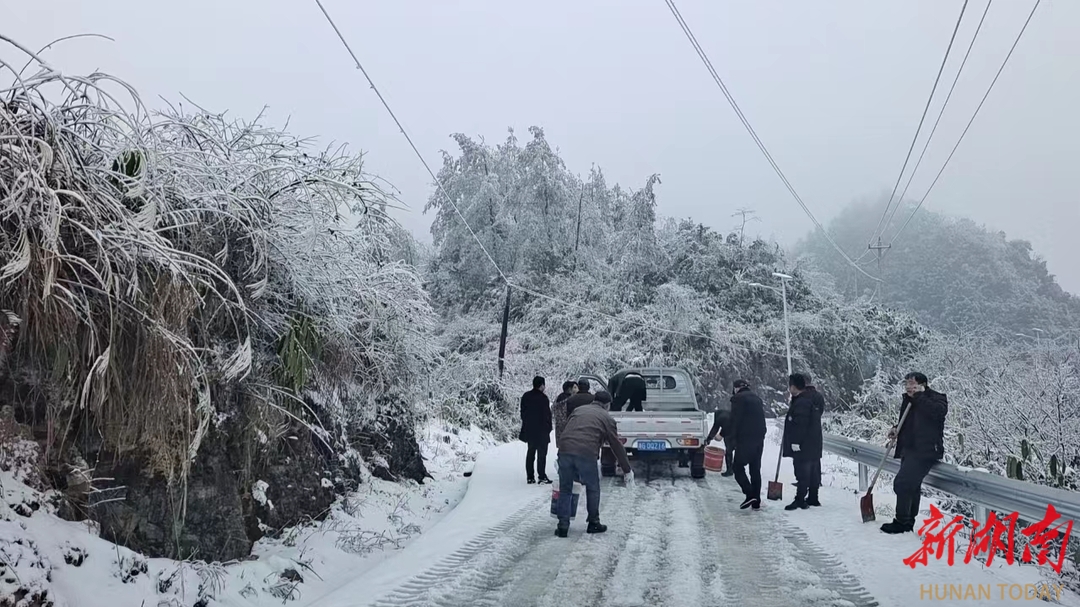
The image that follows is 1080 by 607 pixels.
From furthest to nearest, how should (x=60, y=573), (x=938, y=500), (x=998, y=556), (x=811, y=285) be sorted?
(x=811, y=285)
(x=938, y=500)
(x=998, y=556)
(x=60, y=573)

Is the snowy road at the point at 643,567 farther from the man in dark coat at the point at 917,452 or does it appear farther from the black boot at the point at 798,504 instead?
the man in dark coat at the point at 917,452

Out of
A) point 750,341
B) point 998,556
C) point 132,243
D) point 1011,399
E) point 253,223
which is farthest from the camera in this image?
point 750,341

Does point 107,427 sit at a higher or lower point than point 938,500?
higher

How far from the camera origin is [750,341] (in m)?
38.8

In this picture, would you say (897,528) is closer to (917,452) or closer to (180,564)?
(917,452)

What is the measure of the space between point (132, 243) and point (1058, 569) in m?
8.24

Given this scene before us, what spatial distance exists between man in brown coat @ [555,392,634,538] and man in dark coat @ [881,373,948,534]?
2871 mm

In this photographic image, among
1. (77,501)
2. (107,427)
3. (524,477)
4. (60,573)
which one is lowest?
(524,477)

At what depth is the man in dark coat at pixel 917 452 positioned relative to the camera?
23.7 feet

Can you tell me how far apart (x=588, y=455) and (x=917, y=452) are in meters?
3.52

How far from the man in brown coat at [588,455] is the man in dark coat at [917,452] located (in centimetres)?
287

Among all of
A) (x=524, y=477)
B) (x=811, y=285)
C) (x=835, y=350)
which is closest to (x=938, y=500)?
(x=524, y=477)

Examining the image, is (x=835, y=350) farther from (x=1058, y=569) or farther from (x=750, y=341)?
(x=1058, y=569)

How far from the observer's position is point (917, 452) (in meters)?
7.32
